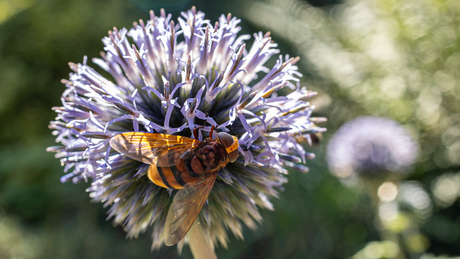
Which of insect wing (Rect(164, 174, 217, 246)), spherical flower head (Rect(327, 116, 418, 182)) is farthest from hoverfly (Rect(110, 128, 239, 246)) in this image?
spherical flower head (Rect(327, 116, 418, 182))

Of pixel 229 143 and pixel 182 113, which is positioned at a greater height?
pixel 182 113

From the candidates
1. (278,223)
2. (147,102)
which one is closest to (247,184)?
(147,102)

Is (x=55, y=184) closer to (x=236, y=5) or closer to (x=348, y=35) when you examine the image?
(x=236, y=5)

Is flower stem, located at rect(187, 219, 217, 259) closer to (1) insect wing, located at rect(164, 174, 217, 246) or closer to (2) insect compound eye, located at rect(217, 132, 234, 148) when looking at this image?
(1) insect wing, located at rect(164, 174, 217, 246)

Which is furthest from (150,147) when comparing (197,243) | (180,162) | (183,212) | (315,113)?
(315,113)

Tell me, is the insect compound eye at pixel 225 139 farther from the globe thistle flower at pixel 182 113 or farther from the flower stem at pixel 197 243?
the flower stem at pixel 197 243

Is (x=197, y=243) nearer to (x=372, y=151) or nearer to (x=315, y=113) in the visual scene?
(x=372, y=151)
